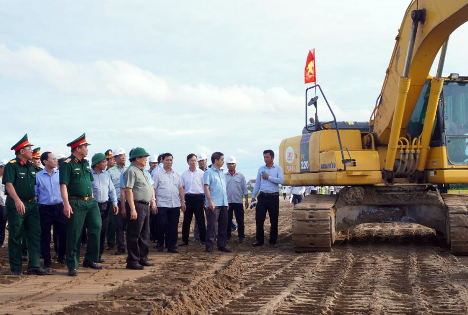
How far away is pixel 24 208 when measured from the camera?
26.7 feet

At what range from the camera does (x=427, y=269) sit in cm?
809

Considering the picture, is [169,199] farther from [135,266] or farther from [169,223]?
[135,266]

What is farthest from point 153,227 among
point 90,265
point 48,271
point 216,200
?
point 48,271

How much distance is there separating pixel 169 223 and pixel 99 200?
1.37m

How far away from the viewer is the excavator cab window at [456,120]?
32.5 feet

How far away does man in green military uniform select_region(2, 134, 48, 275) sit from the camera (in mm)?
8312

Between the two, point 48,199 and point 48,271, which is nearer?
point 48,271

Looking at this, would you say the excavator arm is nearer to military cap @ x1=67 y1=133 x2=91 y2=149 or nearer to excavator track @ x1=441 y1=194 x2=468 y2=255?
excavator track @ x1=441 y1=194 x2=468 y2=255

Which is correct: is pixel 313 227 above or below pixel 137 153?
below

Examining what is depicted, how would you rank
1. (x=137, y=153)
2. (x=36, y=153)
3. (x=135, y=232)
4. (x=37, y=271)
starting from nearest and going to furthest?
(x=37, y=271), (x=135, y=232), (x=137, y=153), (x=36, y=153)

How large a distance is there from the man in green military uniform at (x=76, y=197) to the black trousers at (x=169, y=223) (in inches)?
96.0

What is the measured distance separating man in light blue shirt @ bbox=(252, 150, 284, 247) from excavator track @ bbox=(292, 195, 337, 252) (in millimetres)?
1616

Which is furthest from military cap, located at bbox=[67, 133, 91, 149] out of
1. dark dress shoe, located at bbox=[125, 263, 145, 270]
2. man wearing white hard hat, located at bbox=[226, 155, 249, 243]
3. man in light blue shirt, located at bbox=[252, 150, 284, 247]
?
man wearing white hard hat, located at bbox=[226, 155, 249, 243]

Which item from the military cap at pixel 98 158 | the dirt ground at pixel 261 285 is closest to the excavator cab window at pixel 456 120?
the dirt ground at pixel 261 285
